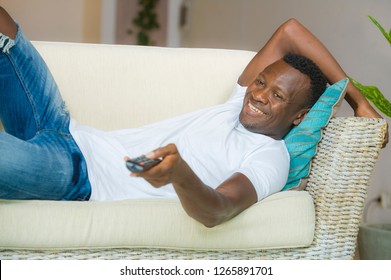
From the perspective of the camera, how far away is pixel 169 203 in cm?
176

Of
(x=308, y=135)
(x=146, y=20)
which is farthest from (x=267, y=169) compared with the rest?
(x=146, y=20)

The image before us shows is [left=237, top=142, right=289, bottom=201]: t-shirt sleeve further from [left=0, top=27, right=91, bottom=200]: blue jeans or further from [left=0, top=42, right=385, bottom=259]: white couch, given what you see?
[left=0, top=27, right=91, bottom=200]: blue jeans

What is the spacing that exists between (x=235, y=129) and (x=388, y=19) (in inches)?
49.2

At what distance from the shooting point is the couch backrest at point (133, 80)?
229 centimetres

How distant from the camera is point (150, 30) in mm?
5883

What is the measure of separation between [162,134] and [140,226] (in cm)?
39

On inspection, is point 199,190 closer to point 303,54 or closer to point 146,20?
point 303,54

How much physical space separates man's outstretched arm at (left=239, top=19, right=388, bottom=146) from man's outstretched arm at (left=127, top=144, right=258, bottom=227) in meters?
0.54

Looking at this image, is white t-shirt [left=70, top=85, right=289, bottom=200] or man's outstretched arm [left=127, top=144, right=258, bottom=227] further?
white t-shirt [left=70, top=85, right=289, bottom=200]

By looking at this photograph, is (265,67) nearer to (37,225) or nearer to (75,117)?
(75,117)

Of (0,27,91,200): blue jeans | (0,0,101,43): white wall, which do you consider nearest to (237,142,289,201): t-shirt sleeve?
(0,27,91,200): blue jeans

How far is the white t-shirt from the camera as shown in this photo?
6.09 feet

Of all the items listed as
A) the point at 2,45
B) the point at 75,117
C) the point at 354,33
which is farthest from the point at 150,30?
the point at 2,45
